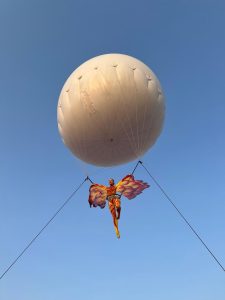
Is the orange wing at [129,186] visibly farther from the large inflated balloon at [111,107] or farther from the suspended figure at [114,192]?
the large inflated balloon at [111,107]

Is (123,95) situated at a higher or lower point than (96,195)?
higher

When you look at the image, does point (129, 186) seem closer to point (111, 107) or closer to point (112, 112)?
point (112, 112)

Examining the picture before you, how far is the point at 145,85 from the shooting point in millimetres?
12438

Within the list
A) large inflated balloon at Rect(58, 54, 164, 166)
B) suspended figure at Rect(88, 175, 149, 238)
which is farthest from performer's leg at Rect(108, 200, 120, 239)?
large inflated balloon at Rect(58, 54, 164, 166)

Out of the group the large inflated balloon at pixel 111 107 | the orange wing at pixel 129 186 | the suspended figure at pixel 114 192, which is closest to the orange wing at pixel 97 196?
the suspended figure at pixel 114 192

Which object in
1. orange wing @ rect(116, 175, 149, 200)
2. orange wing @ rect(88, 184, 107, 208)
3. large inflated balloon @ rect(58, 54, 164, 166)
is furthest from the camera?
orange wing @ rect(116, 175, 149, 200)

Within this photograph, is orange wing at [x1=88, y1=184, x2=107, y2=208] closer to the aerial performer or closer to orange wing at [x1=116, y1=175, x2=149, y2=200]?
the aerial performer

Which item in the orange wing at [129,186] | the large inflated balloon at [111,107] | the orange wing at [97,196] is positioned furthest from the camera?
the orange wing at [129,186]

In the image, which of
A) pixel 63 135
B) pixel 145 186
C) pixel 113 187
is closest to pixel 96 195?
pixel 113 187

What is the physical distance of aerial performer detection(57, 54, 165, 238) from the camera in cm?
1198

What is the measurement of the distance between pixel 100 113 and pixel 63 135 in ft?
8.61

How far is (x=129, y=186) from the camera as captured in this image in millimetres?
12688

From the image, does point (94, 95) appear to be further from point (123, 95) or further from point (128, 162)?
point (128, 162)

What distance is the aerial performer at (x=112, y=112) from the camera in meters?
12.0
